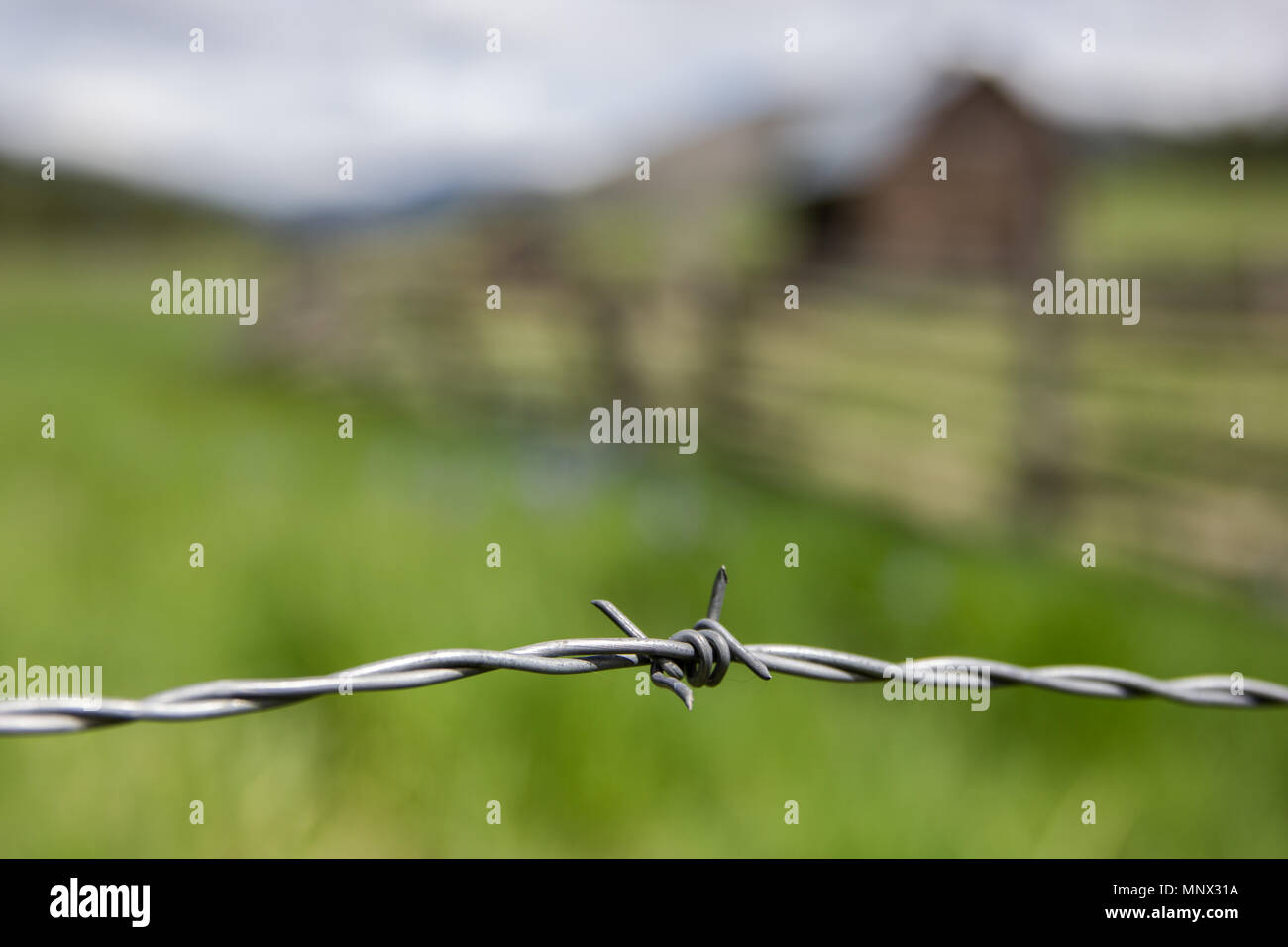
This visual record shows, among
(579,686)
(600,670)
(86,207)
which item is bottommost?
(579,686)

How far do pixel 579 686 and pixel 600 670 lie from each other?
190 cm

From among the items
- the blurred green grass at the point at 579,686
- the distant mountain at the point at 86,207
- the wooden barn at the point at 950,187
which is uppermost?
the distant mountain at the point at 86,207

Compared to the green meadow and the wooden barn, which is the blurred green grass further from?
the wooden barn

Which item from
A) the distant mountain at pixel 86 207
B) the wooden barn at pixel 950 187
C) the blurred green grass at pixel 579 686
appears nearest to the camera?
the blurred green grass at pixel 579 686

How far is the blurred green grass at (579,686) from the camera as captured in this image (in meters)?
2.37

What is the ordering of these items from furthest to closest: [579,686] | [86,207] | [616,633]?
1. [86,207]
2. [616,633]
3. [579,686]

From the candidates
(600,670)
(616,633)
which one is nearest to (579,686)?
(616,633)

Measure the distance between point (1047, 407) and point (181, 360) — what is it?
14.8 meters

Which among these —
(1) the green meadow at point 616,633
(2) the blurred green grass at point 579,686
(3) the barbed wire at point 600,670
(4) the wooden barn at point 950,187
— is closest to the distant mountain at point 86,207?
(4) the wooden barn at point 950,187

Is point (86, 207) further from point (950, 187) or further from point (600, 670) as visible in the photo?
point (600, 670)

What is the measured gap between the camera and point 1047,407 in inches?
223

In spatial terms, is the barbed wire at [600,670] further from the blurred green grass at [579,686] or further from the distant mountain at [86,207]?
the distant mountain at [86,207]

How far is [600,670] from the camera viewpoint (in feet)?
3.17

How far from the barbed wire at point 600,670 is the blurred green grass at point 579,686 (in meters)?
1.29
